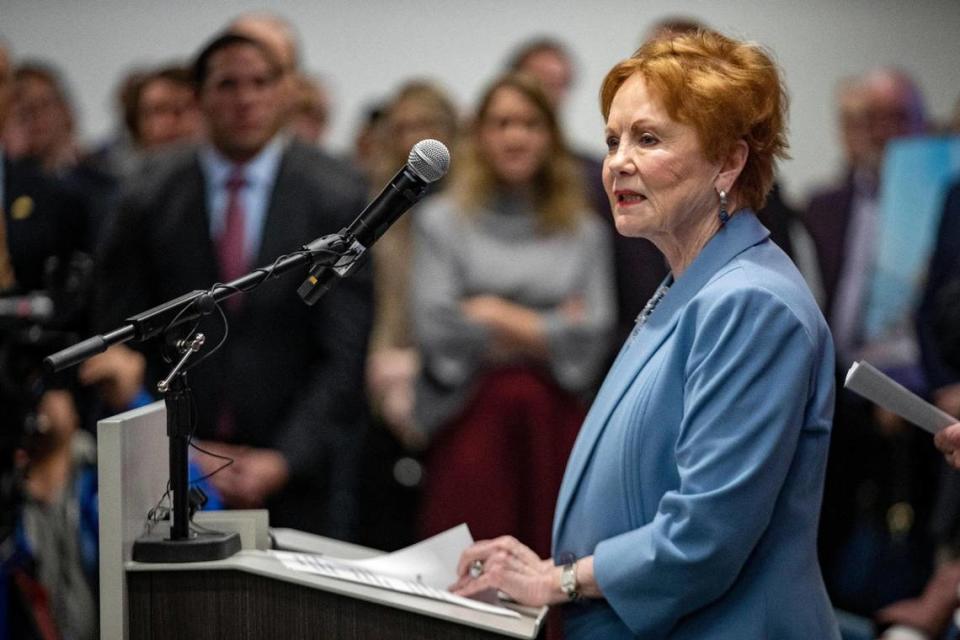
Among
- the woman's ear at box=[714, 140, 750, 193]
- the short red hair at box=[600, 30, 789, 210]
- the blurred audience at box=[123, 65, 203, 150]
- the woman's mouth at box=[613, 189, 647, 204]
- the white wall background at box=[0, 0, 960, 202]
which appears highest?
the white wall background at box=[0, 0, 960, 202]

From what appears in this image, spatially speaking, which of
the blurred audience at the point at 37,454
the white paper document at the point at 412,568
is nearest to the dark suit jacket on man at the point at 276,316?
the blurred audience at the point at 37,454

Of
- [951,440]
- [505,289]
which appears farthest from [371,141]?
[951,440]

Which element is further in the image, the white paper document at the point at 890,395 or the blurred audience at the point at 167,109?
the blurred audience at the point at 167,109

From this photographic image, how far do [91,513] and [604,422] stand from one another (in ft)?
7.13

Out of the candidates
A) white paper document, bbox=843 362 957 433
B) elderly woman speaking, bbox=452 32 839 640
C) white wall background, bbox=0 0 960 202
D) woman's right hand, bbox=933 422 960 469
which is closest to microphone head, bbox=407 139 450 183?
elderly woman speaking, bbox=452 32 839 640

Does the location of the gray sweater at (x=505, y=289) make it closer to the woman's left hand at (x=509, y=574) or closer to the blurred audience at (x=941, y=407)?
the blurred audience at (x=941, y=407)

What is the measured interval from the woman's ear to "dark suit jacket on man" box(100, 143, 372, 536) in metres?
1.84

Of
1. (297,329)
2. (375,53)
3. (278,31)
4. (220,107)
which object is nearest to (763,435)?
(297,329)

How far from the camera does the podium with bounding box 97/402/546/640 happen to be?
1.86m

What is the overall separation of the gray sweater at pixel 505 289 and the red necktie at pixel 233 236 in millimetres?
739

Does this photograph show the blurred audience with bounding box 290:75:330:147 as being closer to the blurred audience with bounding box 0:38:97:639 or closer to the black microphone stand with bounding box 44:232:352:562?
the blurred audience with bounding box 0:38:97:639

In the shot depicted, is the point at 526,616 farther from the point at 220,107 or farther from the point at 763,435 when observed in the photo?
the point at 220,107

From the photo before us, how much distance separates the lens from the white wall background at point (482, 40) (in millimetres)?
5934

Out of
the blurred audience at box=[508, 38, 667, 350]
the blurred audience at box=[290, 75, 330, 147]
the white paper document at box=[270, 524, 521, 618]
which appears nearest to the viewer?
the white paper document at box=[270, 524, 521, 618]
